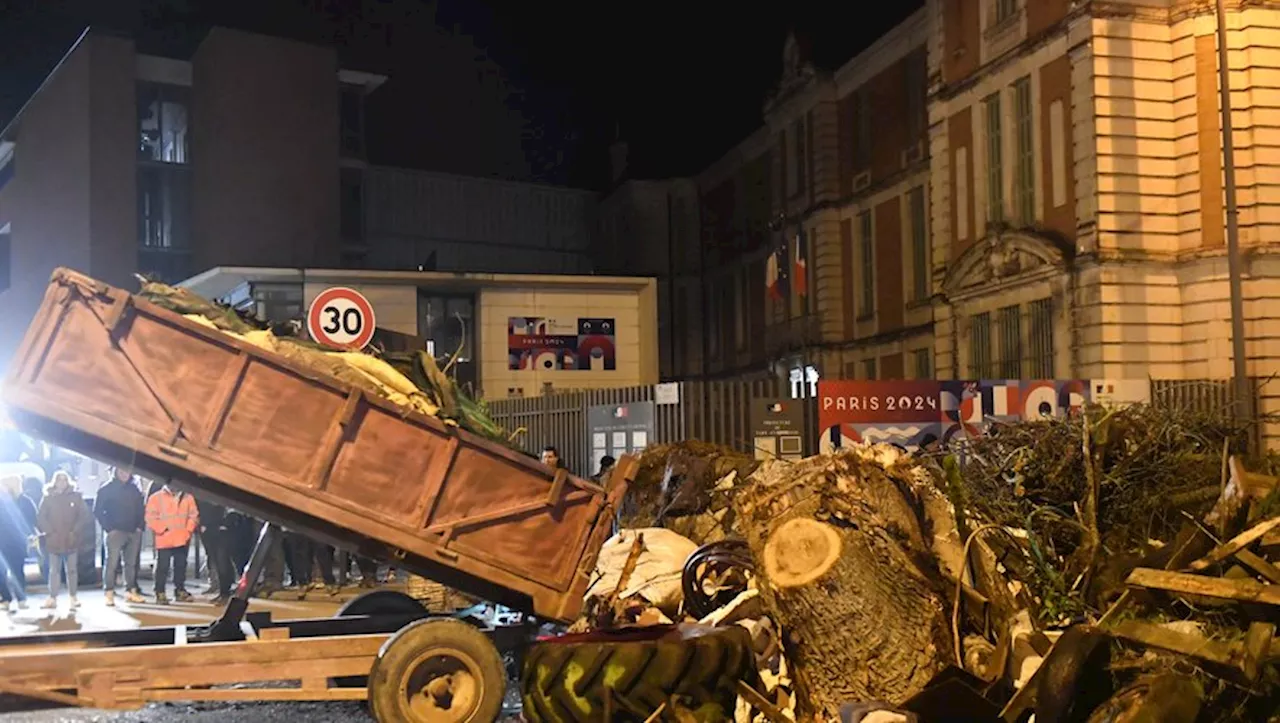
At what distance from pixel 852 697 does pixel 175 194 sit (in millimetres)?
39200

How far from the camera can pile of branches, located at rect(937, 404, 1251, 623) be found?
308 inches

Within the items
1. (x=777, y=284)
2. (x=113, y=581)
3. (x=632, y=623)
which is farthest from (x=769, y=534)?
(x=777, y=284)

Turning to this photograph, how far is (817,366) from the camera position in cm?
4328

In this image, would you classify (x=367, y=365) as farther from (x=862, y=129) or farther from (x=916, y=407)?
(x=862, y=129)

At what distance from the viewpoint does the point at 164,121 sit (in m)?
42.6

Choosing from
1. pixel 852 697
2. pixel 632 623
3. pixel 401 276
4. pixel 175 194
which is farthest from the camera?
pixel 175 194

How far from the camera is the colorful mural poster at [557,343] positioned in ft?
99.9

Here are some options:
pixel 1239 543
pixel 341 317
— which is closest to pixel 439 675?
pixel 1239 543

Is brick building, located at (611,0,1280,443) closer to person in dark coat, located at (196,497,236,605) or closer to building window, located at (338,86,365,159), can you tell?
person in dark coat, located at (196,497,236,605)

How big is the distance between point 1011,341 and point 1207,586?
2244cm

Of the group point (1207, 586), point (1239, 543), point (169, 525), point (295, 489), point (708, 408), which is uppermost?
point (708, 408)

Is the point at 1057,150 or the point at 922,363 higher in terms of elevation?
the point at 1057,150

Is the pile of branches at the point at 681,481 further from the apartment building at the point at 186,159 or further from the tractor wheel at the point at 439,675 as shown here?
the apartment building at the point at 186,159

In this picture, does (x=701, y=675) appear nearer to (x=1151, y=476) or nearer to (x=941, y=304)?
(x=1151, y=476)
